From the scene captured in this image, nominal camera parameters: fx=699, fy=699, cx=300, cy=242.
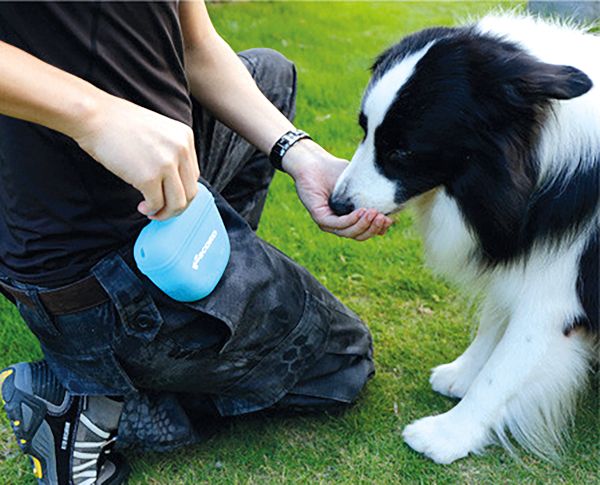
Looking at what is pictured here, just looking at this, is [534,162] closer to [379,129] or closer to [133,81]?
[379,129]

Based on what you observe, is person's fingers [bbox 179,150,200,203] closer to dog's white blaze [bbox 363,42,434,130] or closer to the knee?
dog's white blaze [bbox 363,42,434,130]

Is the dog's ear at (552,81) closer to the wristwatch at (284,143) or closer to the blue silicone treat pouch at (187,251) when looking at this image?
the wristwatch at (284,143)

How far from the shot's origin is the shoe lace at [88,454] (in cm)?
169

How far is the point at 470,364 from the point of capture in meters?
2.13

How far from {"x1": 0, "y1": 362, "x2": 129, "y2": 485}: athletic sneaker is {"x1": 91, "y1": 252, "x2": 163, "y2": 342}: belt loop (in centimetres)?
29

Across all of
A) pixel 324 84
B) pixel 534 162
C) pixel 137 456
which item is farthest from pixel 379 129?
pixel 324 84

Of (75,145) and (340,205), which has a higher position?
(75,145)

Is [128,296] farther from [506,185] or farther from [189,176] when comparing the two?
[506,185]

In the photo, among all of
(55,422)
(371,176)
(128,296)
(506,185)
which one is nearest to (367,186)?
(371,176)

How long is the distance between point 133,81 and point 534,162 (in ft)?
3.13

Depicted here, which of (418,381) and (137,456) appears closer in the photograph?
(137,456)

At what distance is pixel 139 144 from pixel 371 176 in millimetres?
747

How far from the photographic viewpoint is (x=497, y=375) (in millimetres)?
1860

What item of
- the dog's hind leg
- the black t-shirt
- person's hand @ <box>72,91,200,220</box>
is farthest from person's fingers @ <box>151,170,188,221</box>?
the dog's hind leg
